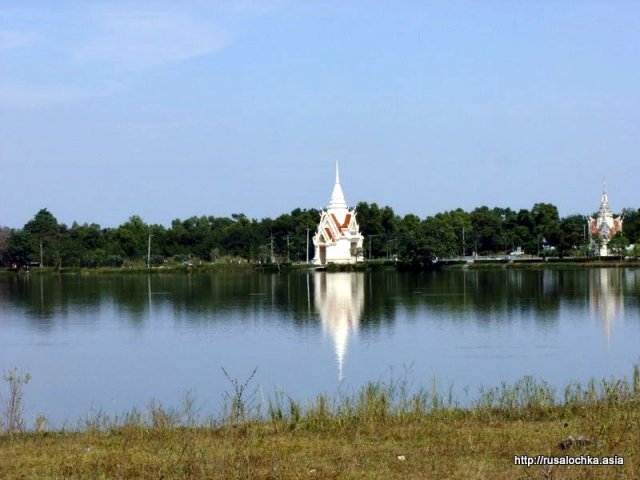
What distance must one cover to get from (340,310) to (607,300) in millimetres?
10464

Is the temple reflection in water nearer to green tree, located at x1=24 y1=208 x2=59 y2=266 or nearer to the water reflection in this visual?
the water reflection

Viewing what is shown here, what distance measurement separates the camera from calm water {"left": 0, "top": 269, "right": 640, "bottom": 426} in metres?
15.9

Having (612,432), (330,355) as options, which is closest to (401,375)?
(330,355)

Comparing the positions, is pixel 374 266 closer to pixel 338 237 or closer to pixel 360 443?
pixel 338 237

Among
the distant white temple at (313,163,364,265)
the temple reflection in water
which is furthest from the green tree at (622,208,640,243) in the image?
the temple reflection in water

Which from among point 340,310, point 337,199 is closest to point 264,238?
point 337,199

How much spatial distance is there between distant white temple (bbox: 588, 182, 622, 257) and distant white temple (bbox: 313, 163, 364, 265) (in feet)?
68.4

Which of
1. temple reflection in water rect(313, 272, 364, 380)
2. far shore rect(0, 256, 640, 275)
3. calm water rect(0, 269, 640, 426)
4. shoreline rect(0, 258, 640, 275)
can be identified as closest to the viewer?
calm water rect(0, 269, 640, 426)

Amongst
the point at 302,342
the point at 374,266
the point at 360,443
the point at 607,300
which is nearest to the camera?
the point at 360,443

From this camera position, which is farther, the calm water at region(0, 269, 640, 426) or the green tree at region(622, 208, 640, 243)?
the green tree at region(622, 208, 640, 243)

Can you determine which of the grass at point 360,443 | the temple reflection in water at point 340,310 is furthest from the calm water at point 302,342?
Answer: the grass at point 360,443

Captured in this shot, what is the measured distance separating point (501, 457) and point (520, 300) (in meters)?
27.7

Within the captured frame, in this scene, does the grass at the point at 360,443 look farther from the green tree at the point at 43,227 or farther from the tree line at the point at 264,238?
the green tree at the point at 43,227

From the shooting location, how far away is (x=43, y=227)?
90.8 metres
